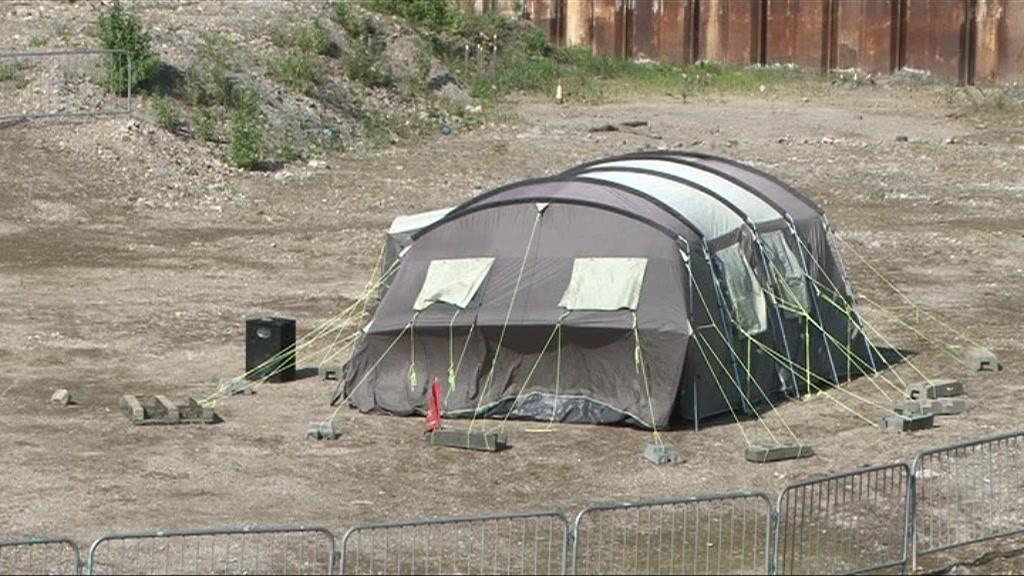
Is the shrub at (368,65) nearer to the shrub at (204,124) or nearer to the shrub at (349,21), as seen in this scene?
the shrub at (349,21)

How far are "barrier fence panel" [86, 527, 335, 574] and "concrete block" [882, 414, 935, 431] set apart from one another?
5960 millimetres

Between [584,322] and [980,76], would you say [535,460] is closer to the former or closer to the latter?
[584,322]

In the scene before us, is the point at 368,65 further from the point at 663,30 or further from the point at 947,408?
the point at 947,408

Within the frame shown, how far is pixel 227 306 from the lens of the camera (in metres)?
24.2

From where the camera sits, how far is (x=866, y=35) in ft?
143

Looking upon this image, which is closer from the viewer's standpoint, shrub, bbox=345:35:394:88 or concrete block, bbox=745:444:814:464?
concrete block, bbox=745:444:814:464

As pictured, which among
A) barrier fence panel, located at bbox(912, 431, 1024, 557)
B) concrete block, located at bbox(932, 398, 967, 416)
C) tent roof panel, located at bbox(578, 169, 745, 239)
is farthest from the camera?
tent roof panel, located at bbox(578, 169, 745, 239)

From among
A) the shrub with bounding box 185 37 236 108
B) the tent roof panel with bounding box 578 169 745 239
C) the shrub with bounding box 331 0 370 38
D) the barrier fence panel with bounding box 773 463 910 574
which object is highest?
the shrub with bounding box 331 0 370 38

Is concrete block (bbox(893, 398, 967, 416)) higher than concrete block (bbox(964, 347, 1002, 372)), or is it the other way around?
concrete block (bbox(893, 398, 967, 416))

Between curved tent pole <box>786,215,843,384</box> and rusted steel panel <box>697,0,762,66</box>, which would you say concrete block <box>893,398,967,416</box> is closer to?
curved tent pole <box>786,215,843,384</box>

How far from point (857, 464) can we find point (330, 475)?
4.34 meters

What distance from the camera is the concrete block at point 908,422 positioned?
712 inches

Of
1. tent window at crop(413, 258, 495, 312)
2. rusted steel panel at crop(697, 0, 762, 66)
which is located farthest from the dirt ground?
rusted steel panel at crop(697, 0, 762, 66)

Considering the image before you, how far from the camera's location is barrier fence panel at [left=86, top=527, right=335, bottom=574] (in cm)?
1354
